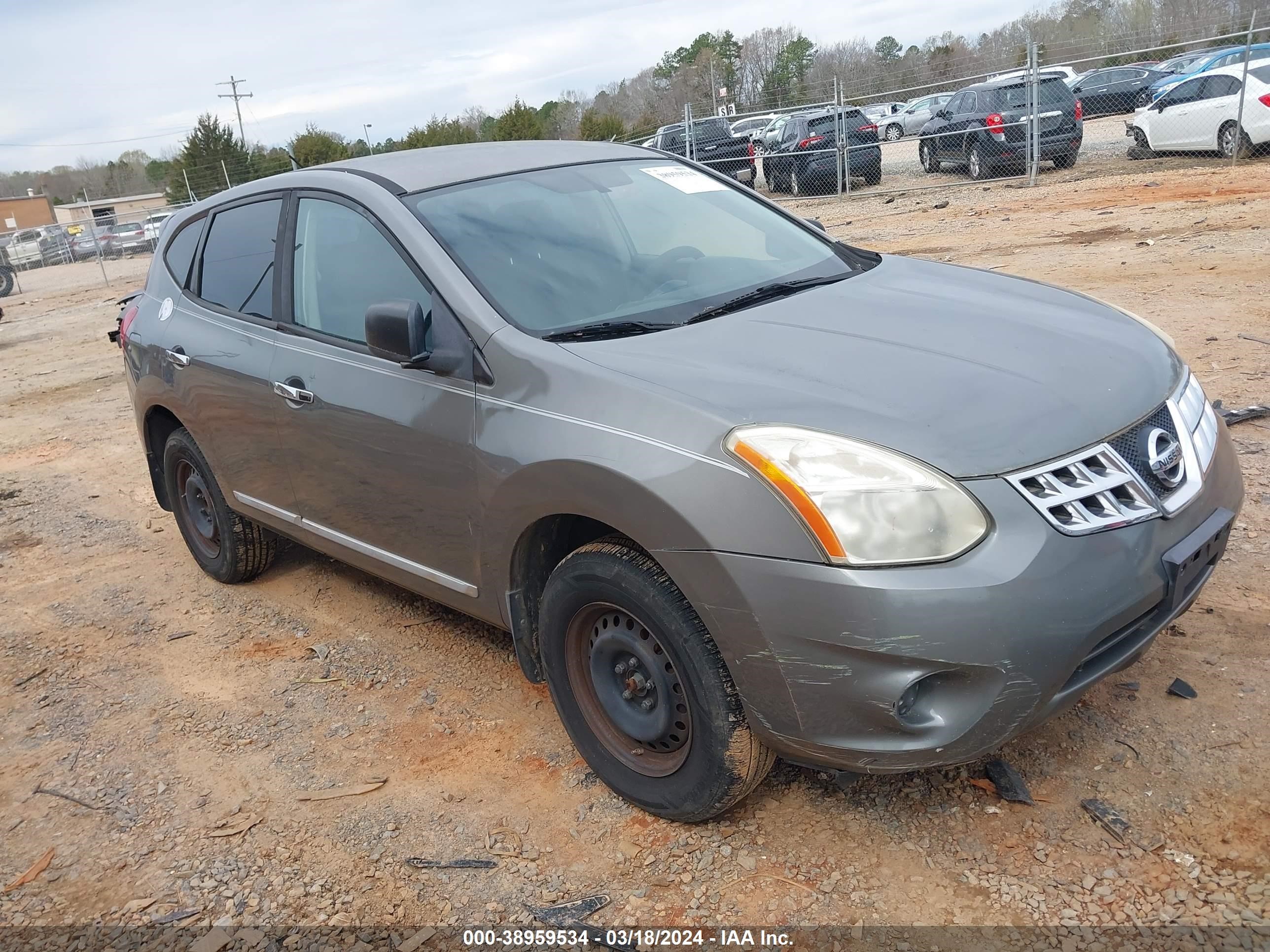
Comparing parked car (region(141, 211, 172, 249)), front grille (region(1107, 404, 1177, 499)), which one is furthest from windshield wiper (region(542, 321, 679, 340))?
parked car (region(141, 211, 172, 249))

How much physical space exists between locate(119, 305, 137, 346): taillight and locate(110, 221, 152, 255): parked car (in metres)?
35.1

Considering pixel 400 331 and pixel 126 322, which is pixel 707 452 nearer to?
pixel 400 331

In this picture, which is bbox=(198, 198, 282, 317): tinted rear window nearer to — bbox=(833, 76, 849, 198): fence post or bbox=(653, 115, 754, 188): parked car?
bbox=(833, 76, 849, 198): fence post

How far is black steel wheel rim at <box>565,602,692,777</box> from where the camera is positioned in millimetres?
2754

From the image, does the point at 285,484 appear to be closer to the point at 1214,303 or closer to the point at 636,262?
the point at 636,262

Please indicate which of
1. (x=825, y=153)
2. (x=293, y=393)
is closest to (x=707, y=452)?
(x=293, y=393)

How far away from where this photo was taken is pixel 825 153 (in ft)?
67.4

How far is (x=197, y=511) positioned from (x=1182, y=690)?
4346mm

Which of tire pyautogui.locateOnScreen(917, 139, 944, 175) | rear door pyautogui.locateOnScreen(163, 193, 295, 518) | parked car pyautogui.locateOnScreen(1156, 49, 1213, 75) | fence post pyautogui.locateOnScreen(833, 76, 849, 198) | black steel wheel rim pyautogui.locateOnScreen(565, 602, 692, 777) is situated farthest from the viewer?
parked car pyautogui.locateOnScreen(1156, 49, 1213, 75)

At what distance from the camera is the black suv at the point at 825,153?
20594mm

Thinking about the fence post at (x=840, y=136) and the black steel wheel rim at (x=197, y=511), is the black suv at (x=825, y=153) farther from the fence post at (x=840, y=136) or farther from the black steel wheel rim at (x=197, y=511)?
the black steel wheel rim at (x=197, y=511)

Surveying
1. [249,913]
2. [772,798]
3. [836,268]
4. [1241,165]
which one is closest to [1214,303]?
[836,268]

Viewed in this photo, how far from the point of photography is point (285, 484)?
4062 mm

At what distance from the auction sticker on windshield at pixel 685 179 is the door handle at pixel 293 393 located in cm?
152
